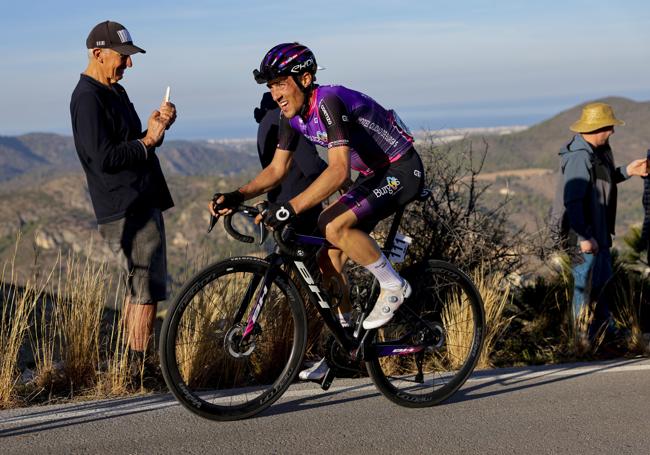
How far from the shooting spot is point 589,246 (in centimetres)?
639

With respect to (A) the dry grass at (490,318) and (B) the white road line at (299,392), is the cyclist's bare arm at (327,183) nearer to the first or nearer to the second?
(B) the white road line at (299,392)

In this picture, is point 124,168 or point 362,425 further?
point 124,168

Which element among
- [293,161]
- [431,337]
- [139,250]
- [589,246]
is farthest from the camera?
[589,246]

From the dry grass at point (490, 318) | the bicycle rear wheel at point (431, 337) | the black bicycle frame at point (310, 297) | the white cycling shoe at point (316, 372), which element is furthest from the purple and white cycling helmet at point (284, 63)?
the dry grass at point (490, 318)

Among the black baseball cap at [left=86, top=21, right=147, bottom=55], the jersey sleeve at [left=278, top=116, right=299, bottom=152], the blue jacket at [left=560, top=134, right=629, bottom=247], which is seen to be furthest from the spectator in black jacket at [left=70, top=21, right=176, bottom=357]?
the blue jacket at [left=560, top=134, right=629, bottom=247]

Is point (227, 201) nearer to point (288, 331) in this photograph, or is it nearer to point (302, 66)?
point (302, 66)

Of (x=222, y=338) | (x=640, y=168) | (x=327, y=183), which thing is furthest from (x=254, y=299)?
(x=640, y=168)

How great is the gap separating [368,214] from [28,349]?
4.07 metres

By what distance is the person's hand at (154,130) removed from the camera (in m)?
4.99

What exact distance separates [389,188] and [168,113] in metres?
1.50

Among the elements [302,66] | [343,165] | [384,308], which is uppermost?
[302,66]

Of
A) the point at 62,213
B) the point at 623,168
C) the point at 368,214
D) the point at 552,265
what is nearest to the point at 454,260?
the point at 552,265

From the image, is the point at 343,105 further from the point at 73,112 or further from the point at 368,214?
the point at 73,112

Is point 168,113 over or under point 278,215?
over
